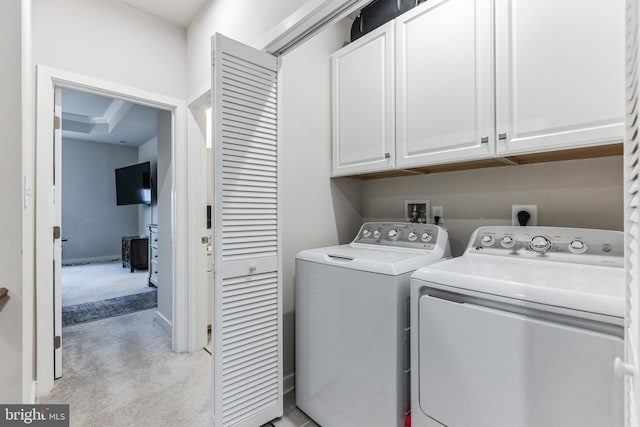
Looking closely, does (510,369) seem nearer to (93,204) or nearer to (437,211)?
(437,211)

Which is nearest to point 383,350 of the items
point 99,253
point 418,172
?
point 418,172

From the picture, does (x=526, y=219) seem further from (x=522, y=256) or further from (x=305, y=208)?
(x=305, y=208)

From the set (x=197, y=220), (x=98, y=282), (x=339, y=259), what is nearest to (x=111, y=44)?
(x=197, y=220)

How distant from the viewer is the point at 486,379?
100 cm

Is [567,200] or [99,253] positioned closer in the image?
[567,200]

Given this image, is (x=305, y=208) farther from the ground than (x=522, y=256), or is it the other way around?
(x=305, y=208)

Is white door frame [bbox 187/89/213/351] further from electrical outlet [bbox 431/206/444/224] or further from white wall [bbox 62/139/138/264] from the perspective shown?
white wall [bbox 62/139/138/264]

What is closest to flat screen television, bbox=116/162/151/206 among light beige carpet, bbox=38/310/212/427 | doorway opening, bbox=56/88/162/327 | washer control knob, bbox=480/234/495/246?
doorway opening, bbox=56/88/162/327

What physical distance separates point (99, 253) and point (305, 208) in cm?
683

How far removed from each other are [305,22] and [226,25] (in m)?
0.99

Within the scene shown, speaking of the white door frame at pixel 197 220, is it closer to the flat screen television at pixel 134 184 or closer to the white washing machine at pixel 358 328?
the white washing machine at pixel 358 328

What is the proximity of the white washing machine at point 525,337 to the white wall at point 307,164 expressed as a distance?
932 millimetres

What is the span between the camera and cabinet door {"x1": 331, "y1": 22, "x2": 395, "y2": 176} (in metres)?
1.79

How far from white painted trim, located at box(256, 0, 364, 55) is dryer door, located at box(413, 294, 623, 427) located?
4.18ft
